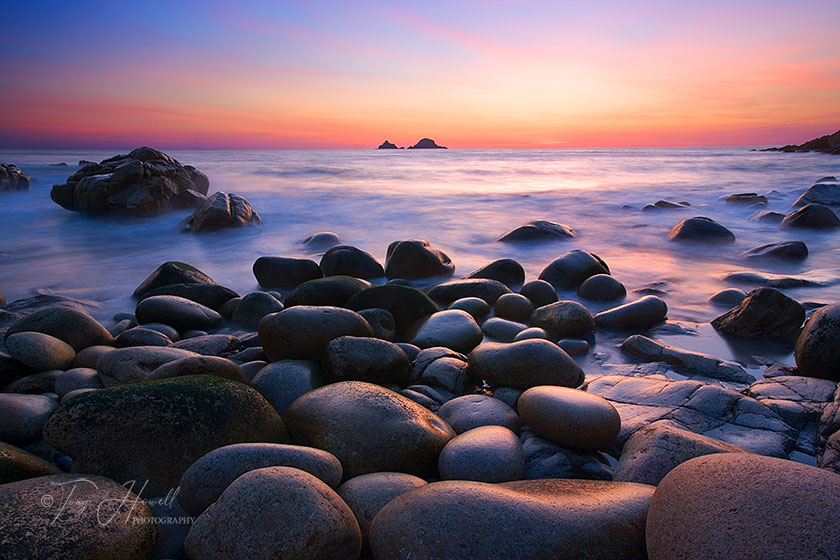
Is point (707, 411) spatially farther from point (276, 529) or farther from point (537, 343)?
point (276, 529)

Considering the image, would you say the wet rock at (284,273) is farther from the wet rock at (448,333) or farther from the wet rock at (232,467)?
the wet rock at (232,467)

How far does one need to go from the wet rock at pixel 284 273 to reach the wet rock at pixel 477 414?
11.9 ft

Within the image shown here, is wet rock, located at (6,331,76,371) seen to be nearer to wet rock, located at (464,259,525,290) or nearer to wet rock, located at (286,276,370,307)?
wet rock, located at (286,276,370,307)

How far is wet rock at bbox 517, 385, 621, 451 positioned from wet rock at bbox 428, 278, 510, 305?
102 inches

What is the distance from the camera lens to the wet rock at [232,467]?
1807mm

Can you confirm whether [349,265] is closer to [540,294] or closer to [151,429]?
[540,294]

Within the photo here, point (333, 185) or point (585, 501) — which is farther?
point (333, 185)

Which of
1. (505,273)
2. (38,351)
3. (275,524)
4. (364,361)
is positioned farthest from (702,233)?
(38,351)

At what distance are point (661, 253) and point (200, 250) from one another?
312 inches

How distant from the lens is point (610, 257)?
7.93 meters

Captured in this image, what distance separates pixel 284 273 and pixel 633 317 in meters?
3.95

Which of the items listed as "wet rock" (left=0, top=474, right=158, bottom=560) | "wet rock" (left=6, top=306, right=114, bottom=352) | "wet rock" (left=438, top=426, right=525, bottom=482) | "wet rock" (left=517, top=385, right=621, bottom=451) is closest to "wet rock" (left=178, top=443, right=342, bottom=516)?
"wet rock" (left=0, top=474, right=158, bottom=560)

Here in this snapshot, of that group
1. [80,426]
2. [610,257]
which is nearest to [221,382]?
[80,426]

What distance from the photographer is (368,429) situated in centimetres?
224
